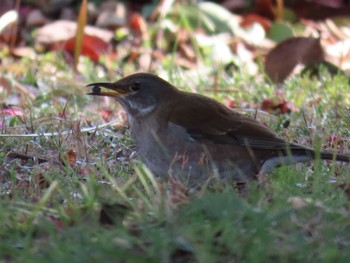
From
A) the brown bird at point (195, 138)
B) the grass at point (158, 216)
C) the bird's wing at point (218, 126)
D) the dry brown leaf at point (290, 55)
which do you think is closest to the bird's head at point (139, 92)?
the brown bird at point (195, 138)

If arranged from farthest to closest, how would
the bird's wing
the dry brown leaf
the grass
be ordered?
the dry brown leaf, the bird's wing, the grass

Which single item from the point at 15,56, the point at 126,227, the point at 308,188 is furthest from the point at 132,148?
the point at 15,56

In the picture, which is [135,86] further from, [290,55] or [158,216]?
[290,55]

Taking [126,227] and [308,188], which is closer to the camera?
[126,227]

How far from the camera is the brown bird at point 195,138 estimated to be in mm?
5367

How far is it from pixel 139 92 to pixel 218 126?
2.03 ft

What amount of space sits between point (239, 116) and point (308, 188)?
1110 mm

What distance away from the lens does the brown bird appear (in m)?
5.37

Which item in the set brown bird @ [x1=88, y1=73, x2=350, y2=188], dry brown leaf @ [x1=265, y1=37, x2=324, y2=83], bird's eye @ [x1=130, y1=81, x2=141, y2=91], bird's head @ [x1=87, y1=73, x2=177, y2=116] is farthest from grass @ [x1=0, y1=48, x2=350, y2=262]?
dry brown leaf @ [x1=265, y1=37, x2=324, y2=83]

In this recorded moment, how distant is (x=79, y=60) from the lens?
368 inches

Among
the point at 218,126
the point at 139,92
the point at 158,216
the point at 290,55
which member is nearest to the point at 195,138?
the point at 218,126

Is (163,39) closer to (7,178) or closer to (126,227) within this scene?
(7,178)

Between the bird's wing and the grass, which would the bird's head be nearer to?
the bird's wing

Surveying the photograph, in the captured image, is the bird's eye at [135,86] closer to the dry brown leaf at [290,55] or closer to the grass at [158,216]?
the grass at [158,216]
